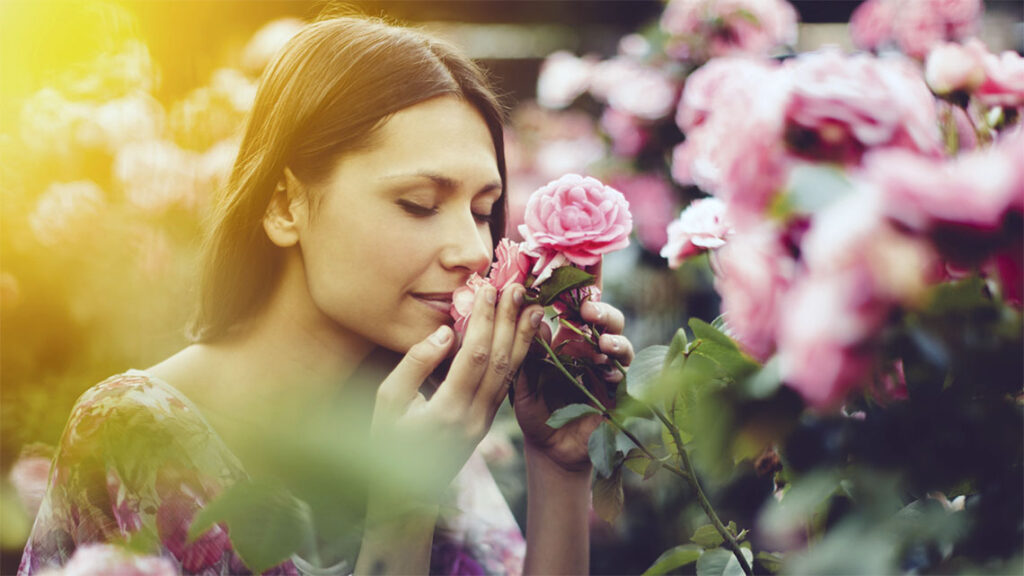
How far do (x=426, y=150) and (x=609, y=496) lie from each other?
546 mm

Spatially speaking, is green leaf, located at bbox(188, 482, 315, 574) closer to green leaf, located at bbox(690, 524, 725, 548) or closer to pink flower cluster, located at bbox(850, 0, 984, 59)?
green leaf, located at bbox(690, 524, 725, 548)

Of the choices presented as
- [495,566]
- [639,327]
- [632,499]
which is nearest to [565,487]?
[495,566]

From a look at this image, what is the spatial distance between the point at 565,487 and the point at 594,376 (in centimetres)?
37

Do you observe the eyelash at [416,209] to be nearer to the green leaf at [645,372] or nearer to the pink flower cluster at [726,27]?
the green leaf at [645,372]

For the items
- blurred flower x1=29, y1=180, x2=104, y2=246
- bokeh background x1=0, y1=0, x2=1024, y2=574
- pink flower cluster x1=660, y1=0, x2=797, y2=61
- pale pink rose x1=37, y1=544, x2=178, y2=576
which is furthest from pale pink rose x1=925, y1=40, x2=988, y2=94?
blurred flower x1=29, y1=180, x2=104, y2=246

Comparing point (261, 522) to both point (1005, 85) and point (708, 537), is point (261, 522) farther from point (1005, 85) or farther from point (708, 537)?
point (1005, 85)

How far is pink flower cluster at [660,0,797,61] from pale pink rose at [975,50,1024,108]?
3.87 ft

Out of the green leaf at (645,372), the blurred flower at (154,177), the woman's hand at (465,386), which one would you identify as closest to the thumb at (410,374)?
the woman's hand at (465,386)

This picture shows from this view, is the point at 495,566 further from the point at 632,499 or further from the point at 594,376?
the point at 632,499

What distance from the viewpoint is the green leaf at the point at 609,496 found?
0.95 m

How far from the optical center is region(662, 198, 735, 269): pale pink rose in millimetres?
915

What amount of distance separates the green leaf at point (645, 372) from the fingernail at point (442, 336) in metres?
0.34

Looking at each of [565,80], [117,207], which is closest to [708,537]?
[117,207]

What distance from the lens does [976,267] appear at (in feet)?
1.56
